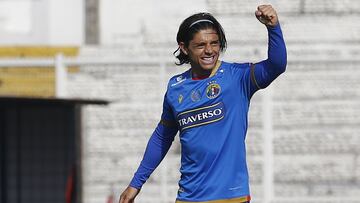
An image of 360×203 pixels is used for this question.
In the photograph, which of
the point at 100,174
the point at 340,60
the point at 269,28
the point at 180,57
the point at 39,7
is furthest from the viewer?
the point at 39,7

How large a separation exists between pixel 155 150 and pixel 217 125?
1.61 ft

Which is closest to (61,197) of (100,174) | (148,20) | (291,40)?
(100,174)

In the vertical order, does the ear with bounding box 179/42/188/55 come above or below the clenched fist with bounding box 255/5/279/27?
below

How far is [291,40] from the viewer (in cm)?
1200

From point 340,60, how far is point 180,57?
16.8ft

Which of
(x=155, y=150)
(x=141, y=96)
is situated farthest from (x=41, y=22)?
(x=155, y=150)

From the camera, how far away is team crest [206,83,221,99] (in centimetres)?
543

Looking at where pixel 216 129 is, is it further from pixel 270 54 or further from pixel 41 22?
pixel 41 22

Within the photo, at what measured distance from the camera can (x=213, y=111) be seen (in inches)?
213

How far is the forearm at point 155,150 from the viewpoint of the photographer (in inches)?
227

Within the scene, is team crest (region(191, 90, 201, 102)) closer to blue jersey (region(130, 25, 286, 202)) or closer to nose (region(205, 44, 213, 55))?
blue jersey (region(130, 25, 286, 202))

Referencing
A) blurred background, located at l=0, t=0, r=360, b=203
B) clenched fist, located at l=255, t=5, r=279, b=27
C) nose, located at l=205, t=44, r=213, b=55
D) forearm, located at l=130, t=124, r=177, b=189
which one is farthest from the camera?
blurred background, located at l=0, t=0, r=360, b=203

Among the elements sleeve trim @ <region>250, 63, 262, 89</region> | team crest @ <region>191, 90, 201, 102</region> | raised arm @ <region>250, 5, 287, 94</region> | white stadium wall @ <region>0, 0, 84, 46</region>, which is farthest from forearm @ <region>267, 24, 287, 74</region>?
white stadium wall @ <region>0, 0, 84, 46</region>

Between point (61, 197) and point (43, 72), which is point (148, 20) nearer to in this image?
point (43, 72)
